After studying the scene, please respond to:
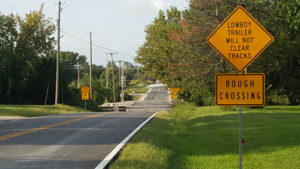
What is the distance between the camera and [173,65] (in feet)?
115

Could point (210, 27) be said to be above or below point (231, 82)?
above

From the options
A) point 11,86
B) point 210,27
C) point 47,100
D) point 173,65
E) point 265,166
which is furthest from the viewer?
point 47,100

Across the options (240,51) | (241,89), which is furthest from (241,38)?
(241,89)

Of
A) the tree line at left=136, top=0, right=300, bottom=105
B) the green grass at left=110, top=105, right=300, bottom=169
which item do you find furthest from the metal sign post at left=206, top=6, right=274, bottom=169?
Result: the tree line at left=136, top=0, right=300, bottom=105

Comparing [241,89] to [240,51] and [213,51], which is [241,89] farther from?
[213,51]

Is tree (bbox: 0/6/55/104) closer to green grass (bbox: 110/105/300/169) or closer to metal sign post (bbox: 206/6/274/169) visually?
green grass (bbox: 110/105/300/169)

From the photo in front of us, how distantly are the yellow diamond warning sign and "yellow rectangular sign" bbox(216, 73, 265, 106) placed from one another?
406 mm

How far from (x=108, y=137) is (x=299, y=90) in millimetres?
34154

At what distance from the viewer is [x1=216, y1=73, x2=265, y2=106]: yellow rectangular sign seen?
880 cm

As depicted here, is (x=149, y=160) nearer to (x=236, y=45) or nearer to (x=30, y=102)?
(x=236, y=45)

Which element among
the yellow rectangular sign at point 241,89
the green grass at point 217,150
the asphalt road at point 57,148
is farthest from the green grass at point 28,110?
the yellow rectangular sign at point 241,89

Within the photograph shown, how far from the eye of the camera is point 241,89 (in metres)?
8.83

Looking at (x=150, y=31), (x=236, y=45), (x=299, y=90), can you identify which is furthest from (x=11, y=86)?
(x=236, y=45)

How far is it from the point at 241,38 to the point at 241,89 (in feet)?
3.58
